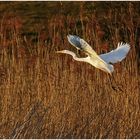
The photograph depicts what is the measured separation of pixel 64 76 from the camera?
1636 centimetres

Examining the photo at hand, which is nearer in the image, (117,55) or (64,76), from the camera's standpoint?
(117,55)

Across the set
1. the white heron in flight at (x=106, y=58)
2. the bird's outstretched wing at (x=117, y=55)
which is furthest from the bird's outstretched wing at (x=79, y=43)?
the bird's outstretched wing at (x=117, y=55)

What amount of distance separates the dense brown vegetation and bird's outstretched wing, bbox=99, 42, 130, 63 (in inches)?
6.6

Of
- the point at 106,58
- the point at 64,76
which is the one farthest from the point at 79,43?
the point at 64,76

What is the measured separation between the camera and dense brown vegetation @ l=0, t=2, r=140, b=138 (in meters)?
16.2

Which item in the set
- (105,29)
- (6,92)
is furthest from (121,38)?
(6,92)

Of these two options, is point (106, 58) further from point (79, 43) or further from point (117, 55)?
point (79, 43)

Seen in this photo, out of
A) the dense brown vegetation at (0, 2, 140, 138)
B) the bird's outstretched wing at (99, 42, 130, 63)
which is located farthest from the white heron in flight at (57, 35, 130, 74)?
the dense brown vegetation at (0, 2, 140, 138)

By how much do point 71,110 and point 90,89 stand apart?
0.91ft

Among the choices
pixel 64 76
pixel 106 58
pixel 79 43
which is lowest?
pixel 64 76

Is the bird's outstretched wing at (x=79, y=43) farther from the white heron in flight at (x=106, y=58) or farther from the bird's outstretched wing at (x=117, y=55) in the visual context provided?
the bird's outstretched wing at (x=117, y=55)

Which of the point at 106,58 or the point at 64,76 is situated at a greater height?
the point at 106,58

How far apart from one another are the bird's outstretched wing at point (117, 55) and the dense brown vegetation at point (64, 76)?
166 mm

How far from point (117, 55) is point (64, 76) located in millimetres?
560
